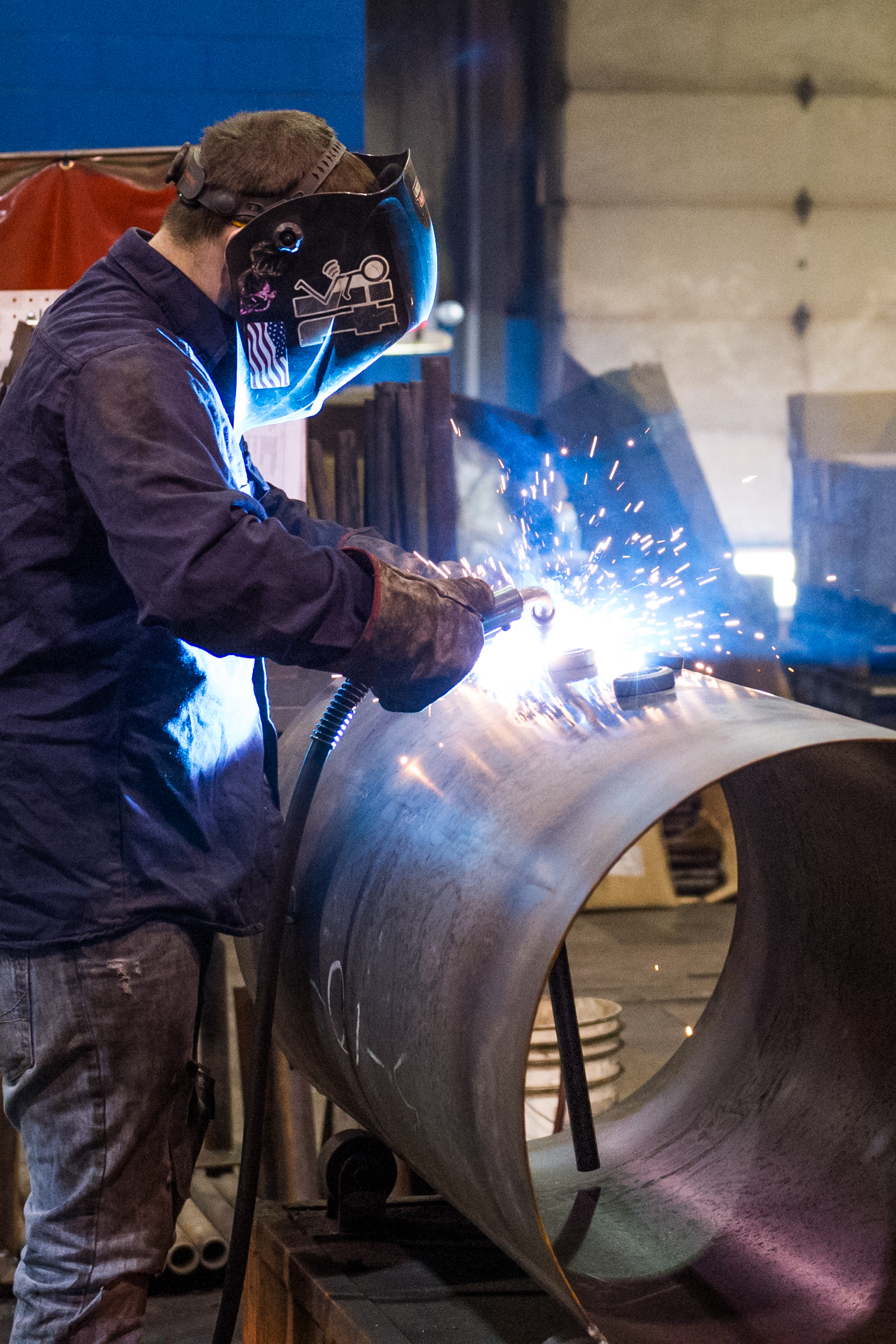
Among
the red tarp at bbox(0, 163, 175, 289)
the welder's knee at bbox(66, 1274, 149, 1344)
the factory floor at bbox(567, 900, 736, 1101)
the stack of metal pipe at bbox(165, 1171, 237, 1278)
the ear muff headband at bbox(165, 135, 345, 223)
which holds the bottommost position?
the factory floor at bbox(567, 900, 736, 1101)

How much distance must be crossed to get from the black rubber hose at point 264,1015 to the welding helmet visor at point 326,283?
1.32ft

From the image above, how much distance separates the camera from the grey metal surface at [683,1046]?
1.32 m

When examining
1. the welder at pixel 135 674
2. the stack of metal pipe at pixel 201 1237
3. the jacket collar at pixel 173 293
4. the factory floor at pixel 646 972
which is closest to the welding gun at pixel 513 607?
the welder at pixel 135 674

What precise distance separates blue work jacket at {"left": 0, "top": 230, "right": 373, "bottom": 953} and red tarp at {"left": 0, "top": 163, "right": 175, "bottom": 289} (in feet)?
10.3

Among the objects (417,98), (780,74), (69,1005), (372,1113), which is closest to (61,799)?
(69,1005)

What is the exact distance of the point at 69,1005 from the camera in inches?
57.6

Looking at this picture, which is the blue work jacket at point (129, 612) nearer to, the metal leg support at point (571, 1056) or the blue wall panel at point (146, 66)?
the metal leg support at point (571, 1056)

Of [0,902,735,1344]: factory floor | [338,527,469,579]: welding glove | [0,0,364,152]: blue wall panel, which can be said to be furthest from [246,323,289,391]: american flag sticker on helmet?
[0,0,364,152]: blue wall panel

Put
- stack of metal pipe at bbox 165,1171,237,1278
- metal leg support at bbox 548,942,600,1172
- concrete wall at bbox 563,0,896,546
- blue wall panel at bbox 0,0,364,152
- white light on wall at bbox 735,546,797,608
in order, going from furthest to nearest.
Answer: white light on wall at bbox 735,546,797,608
concrete wall at bbox 563,0,896,546
blue wall panel at bbox 0,0,364,152
stack of metal pipe at bbox 165,1171,237,1278
metal leg support at bbox 548,942,600,1172

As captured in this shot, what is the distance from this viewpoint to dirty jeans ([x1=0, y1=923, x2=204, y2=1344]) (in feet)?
4.77

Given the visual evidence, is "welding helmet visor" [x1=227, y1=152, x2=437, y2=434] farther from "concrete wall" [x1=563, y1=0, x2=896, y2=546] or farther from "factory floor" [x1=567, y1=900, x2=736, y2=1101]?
"concrete wall" [x1=563, y1=0, x2=896, y2=546]

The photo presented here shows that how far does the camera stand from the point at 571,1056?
1.84m

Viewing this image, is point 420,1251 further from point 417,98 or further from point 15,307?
point 417,98

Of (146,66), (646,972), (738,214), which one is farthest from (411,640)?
(738,214)
